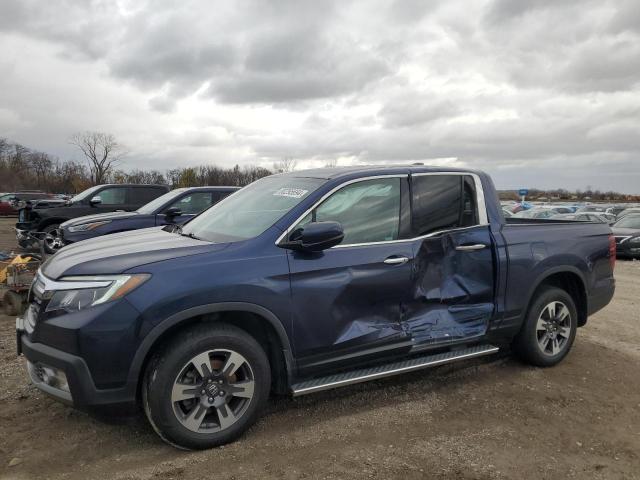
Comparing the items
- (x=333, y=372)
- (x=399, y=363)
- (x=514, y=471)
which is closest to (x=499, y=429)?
(x=514, y=471)

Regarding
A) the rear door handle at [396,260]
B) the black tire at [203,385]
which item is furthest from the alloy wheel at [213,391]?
the rear door handle at [396,260]

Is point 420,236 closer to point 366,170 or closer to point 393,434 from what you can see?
point 366,170

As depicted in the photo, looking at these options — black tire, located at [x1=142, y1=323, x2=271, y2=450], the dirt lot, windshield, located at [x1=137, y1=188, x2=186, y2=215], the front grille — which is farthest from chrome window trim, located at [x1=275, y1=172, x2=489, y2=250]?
windshield, located at [x1=137, y1=188, x2=186, y2=215]

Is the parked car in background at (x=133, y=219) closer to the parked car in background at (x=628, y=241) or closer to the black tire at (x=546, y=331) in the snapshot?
the black tire at (x=546, y=331)

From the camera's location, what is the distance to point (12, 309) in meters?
6.23

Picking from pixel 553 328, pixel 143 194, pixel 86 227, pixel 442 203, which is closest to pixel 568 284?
pixel 553 328

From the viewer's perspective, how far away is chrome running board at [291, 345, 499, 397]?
345 centimetres

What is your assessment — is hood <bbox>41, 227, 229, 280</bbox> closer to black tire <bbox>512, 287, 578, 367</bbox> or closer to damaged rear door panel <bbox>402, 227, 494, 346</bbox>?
damaged rear door panel <bbox>402, 227, 494, 346</bbox>

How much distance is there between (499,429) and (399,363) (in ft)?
2.72

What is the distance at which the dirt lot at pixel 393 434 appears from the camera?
3.08 metres

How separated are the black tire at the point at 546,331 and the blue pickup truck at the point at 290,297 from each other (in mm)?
19

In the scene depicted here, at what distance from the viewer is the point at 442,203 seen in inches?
Result: 169

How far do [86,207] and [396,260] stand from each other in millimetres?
9915

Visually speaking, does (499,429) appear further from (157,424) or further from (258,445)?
(157,424)
